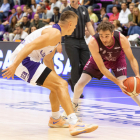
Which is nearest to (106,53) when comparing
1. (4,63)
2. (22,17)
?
(4,63)

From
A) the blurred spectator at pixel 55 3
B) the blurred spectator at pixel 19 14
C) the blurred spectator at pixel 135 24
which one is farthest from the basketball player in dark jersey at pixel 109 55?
the blurred spectator at pixel 19 14

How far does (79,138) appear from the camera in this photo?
354 cm

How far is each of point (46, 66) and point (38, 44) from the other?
0.39 m

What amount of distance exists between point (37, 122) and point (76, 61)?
229 centimetres

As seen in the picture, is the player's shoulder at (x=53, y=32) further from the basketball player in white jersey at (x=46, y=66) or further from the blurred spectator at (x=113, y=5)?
the blurred spectator at (x=113, y=5)

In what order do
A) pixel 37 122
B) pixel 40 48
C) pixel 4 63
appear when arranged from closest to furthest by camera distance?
pixel 40 48
pixel 37 122
pixel 4 63

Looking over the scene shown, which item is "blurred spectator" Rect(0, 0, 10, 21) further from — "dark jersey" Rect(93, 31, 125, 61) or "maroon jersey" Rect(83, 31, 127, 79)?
"dark jersey" Rect(93, 31, 125, 61)

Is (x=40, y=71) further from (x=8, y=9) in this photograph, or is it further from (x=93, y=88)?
(x=8, y=9)

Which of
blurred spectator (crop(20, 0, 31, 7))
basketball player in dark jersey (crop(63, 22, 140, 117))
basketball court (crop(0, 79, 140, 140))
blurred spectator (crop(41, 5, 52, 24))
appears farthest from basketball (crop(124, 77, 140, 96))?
blurred spectator (crop(20, 0, 31, 7))

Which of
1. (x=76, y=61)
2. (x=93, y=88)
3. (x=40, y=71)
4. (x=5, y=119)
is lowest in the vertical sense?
(x=93, y=88)

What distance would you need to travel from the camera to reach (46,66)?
153 inches

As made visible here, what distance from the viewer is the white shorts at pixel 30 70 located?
383 centimetres

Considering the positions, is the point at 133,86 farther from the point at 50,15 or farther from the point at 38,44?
the point at 50,15

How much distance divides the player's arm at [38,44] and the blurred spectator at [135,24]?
7122mm
